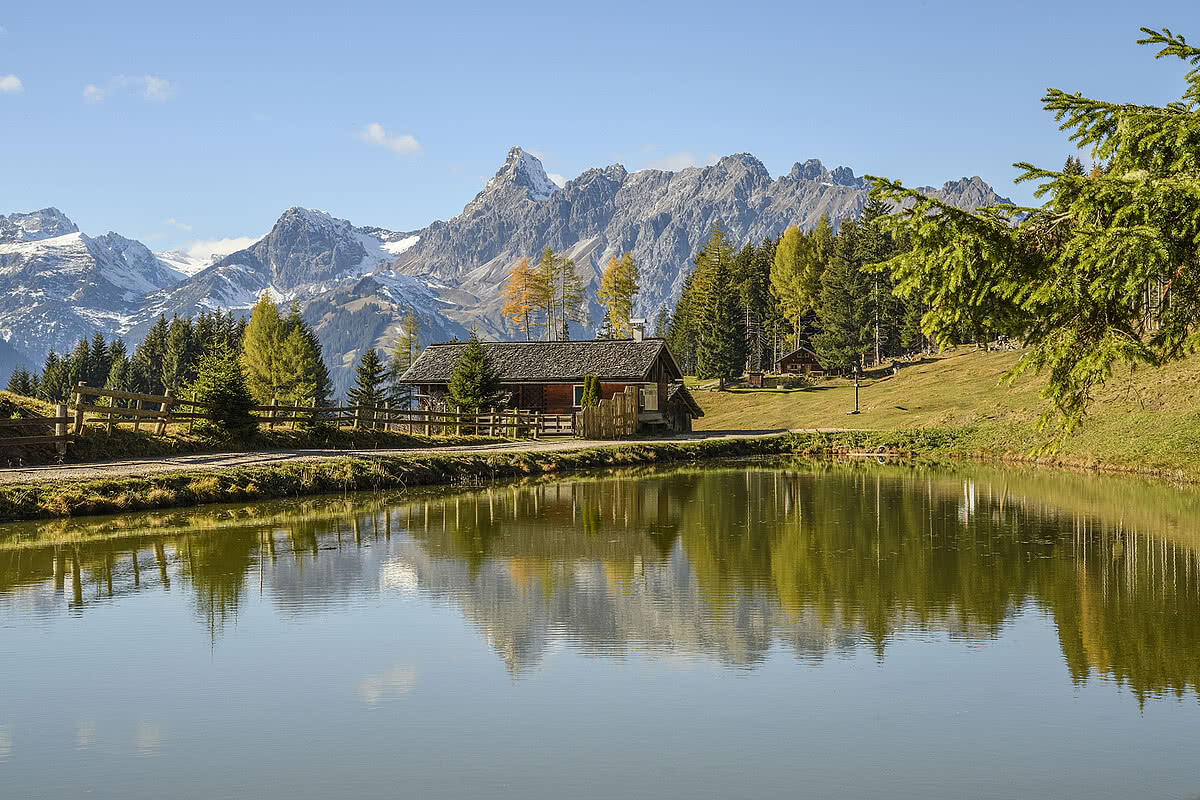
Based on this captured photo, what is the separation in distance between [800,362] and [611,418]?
2165 inches

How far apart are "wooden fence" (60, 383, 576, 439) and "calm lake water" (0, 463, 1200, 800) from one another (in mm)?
10626

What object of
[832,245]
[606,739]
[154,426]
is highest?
[832,245]

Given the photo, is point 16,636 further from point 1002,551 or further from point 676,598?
point 1002,551

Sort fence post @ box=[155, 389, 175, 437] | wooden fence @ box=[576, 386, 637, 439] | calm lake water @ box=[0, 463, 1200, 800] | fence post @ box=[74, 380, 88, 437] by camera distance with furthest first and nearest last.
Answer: wooden fence @ box=[576, 386, 637, 439]
fence post @ box=[155, 389, 175, 437]
fence post @ box=[74, 380, 88, 437]
calm lake water @ box=[0, 463, 1200, 800]

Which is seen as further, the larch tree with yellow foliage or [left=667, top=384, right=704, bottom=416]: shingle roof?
the larch tree with yellow foliage

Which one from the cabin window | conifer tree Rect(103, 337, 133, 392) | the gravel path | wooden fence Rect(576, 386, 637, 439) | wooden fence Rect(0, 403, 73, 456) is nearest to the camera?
the gravel path

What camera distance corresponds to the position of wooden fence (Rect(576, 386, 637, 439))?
5922 centimetres

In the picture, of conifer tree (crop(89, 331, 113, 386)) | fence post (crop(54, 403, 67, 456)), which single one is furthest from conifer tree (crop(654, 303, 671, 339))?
fence post (crop(54, 403, 67, 456))

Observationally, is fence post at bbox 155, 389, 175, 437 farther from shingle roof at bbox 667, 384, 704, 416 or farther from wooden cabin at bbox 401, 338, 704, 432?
shingle roof at bbox 667, 384, 704, 416

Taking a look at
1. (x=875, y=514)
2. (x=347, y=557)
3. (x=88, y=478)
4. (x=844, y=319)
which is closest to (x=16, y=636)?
(x=347, y=557)

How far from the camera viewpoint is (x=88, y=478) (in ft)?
85.3

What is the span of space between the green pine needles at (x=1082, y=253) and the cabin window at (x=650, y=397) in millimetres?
51271

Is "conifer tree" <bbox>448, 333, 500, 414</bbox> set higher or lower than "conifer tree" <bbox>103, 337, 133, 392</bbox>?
lower

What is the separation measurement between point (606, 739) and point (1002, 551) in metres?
12.6
